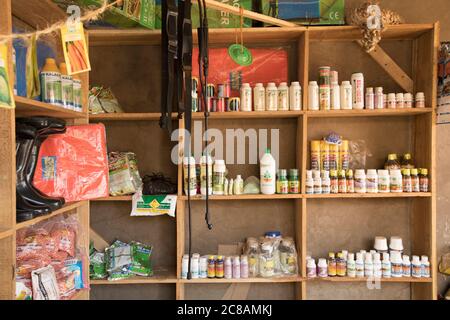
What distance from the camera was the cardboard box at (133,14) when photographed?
1982mm

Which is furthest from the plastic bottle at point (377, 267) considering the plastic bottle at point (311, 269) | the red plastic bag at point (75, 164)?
the red plastic bag at point (75, 164)

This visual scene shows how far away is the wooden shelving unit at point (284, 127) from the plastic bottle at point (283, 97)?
5 centimetres

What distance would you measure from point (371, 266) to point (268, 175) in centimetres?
87

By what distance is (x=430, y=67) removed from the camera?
89.2 inches

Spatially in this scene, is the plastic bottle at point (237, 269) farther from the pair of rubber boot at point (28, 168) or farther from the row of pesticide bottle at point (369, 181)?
the pair of rubber boot at point (28, 168)

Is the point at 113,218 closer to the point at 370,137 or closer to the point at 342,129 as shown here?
the point at 342,129

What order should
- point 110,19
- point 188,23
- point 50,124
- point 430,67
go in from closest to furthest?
point 188,23, point 50,124, point 110,19, point 430,67

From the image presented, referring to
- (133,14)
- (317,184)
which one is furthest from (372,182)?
(133,14)

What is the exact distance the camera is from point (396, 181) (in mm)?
2273
